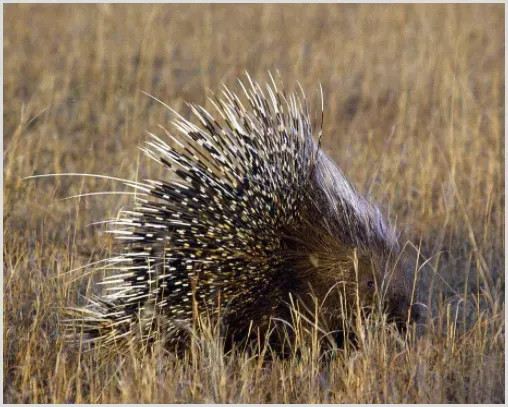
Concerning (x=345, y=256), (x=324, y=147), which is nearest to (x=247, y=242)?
(x=345, y=256)

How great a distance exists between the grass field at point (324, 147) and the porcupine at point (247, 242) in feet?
0.53

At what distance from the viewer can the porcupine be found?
3158 millimetres

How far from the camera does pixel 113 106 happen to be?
6422 mm

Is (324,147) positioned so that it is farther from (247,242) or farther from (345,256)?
(247,242)

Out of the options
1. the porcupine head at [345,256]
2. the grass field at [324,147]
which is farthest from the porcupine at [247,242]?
the grass field at [324,147]

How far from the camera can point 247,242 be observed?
3178mm

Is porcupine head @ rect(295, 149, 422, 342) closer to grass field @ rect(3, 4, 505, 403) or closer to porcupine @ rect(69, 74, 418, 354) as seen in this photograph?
porcupine @ rect(69, 74, 418, 354)

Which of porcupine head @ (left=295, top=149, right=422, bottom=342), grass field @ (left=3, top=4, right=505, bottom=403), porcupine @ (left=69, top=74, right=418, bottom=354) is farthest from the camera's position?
porcupine head @ (left=295, top=149, right=422, bottom=342)

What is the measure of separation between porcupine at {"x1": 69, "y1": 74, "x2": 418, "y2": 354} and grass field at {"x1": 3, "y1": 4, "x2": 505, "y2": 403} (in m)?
0.16

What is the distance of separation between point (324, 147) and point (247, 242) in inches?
117

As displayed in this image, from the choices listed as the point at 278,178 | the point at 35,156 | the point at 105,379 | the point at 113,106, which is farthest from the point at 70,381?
the point at 113,106

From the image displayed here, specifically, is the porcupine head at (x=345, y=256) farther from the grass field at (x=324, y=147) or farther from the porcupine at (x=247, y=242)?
the grass field at (x=324, y=147)

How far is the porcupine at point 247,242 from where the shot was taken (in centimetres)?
316

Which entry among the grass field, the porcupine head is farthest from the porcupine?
the grass field
